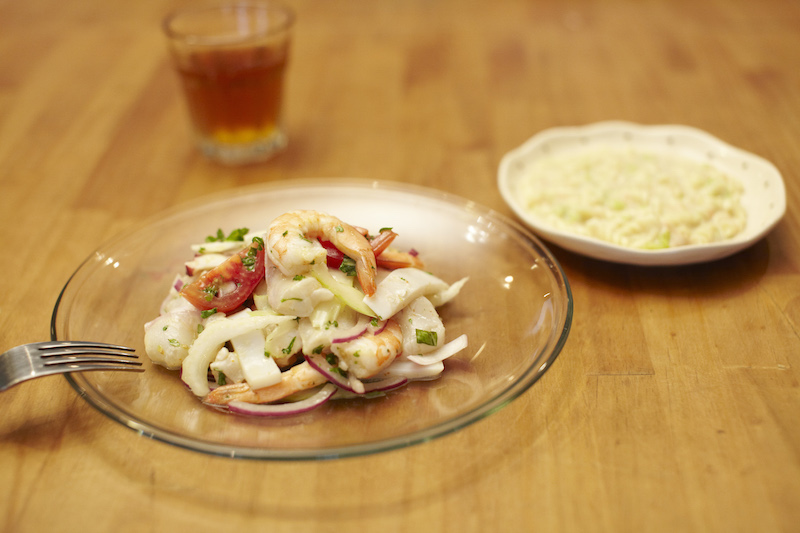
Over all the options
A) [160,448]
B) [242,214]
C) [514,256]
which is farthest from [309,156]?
[160,448]

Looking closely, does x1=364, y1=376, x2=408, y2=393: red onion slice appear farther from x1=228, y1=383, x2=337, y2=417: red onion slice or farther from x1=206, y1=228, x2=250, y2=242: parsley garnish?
x1=206, y1=228, x2=250, y2=242: parsley garnish

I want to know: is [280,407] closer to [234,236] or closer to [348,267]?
[348,267]

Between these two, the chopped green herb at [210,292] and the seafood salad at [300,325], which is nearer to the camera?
the seafood salad at [300,325]

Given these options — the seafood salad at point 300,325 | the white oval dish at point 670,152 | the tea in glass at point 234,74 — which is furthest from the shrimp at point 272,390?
the tea in glass at point 234,74

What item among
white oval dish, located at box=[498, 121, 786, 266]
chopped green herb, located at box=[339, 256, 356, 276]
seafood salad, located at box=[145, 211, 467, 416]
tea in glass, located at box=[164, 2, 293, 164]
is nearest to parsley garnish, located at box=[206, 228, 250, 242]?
seafood salad, located at box=[145, 211, 467, 416]

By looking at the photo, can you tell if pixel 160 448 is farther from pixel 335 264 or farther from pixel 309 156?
pixel 309 156

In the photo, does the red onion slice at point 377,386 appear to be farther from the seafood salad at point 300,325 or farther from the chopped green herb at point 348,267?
the chopped green herb at point 348,267
